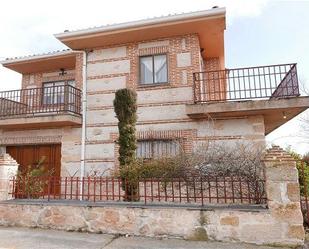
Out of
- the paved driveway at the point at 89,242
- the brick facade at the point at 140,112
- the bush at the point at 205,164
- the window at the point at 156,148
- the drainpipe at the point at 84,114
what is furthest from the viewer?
the drainpipe at the point at 84,114

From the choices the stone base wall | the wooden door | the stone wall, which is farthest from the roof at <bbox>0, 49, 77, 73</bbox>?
the stone wall

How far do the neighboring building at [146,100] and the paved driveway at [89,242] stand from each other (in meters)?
4.83

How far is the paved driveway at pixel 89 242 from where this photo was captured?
17.8 feet

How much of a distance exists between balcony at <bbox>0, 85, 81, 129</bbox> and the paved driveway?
5.58 metres

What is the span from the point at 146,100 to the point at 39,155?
5057mm

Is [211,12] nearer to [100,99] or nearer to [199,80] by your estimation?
[199,80]

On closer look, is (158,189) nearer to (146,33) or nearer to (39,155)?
(146,33)

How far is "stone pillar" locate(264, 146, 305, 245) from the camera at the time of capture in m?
5.43

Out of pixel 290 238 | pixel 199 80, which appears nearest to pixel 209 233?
pixel 290 238

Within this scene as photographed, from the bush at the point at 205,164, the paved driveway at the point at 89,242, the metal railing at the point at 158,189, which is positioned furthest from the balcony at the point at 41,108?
the paved driveway at the point at 89,242

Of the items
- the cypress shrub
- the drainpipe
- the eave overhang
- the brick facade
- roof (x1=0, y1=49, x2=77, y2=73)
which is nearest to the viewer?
the cypress shrub

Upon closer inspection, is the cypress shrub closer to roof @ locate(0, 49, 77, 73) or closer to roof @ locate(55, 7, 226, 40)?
roof @ locate(55, 7, 226, 40)

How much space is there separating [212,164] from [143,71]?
4643 mm

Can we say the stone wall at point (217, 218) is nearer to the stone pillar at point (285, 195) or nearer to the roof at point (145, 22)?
the stone pillar at point (285, 195)
